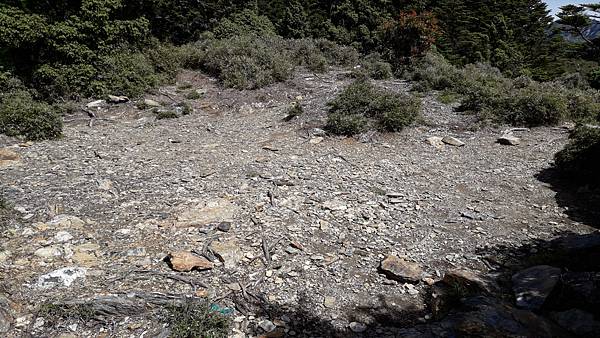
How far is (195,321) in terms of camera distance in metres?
3.59

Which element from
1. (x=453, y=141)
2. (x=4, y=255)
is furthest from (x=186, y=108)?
(x=4, y=255)

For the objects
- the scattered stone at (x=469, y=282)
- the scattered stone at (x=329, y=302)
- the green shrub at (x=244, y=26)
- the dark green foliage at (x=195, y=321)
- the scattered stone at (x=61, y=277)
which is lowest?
the scattered stone at (x=61, y=277)

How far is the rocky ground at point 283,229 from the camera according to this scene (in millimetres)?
3884

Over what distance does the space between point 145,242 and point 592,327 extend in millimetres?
4928

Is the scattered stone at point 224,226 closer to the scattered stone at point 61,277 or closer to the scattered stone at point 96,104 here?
the scattered stone at point 61,277

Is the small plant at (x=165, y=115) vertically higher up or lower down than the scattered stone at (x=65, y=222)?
lower down

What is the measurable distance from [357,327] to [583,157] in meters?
6.14

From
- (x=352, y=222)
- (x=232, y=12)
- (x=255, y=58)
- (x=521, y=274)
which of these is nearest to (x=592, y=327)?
(x=521, y=274)

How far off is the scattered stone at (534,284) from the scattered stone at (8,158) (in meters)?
8.84

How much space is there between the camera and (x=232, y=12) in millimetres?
21641

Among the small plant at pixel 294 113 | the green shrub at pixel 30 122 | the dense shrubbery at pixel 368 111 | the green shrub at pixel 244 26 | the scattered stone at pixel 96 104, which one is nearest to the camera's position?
the green shrub at pixel 30 122

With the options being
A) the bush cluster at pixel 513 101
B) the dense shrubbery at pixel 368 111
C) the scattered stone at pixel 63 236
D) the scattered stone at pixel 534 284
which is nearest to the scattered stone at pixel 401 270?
the scattered stone at pixel 534 284

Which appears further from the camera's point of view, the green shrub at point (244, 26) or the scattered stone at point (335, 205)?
the green shrub at point (244, 26)

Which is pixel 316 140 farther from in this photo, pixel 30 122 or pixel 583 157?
pixel 30 122
